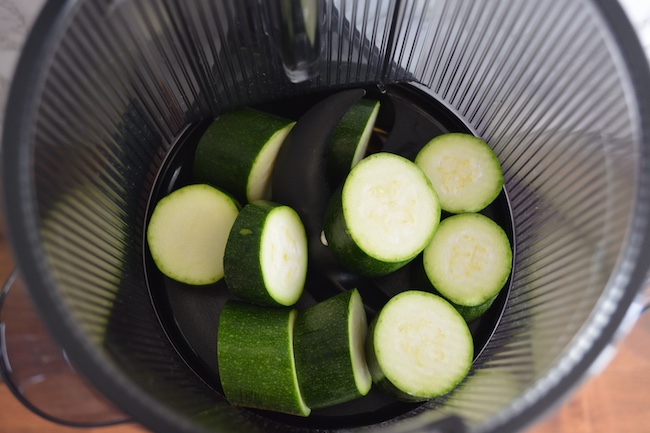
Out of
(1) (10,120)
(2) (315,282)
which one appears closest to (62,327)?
(1) (10,120)

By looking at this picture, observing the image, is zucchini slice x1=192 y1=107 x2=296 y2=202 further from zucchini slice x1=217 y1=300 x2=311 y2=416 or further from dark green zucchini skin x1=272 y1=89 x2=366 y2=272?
zucchini slice x1=217 y1=300 x2=311 y2=416

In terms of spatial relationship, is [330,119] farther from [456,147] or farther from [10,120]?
[10,120]

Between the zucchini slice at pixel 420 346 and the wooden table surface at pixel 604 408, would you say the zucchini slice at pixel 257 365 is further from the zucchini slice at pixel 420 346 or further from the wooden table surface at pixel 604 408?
the wooden table surface at pixel 604 408

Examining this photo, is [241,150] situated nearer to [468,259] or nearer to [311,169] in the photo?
[311,169]

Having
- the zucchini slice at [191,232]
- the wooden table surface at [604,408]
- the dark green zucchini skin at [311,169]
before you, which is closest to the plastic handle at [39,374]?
the wooden table surface at [604,408]

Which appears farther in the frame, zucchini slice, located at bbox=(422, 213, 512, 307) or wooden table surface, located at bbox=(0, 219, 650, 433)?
wooden table surface, located at bbox=(0, 219, 650, 433)

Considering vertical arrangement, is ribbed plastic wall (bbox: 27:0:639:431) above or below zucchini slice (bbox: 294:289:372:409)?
above

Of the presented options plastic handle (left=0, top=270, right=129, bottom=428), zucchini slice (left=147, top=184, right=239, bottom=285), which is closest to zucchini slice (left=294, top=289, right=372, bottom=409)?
zucchini slice (left=147, top=184, right=239, bottom=285)
